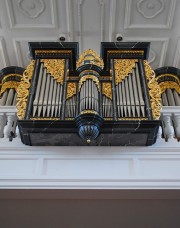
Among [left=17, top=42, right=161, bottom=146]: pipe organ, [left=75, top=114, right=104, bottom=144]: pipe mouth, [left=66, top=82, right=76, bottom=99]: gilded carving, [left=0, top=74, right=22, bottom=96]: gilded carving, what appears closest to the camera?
[left=75, top=114, right=104, bottom=144]: pipe mouth

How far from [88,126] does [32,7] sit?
3832 millimetres

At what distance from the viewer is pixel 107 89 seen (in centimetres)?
590

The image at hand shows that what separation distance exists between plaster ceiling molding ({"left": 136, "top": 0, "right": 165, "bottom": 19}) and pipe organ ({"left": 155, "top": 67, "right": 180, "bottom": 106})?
1195 millimetres

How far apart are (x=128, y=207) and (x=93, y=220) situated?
1.76 feet

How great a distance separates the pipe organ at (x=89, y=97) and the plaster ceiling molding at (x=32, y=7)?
1.47m

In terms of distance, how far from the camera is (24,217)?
496 centimetres

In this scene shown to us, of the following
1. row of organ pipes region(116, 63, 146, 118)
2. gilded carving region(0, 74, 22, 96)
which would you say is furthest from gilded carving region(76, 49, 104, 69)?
gilded carving region(0, 74, 22, 96)

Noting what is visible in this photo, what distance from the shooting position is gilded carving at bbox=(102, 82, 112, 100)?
5.77 metres

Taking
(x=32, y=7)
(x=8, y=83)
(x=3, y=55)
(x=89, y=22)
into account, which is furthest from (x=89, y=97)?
(x=3, y=55)

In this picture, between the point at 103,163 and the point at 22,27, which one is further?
the point at 22,27

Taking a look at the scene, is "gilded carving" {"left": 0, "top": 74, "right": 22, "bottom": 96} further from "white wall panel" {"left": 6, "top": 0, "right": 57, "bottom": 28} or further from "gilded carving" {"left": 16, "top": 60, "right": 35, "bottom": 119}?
"gilded carving" {"left": 16, "top": 60, "right": 35, "bottom": 119}

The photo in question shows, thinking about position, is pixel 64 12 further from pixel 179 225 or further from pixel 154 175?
pixel 179 225

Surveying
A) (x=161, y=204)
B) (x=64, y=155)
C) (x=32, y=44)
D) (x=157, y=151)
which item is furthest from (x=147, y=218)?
(x=32, y=44)

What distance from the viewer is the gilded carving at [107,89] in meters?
5.77
